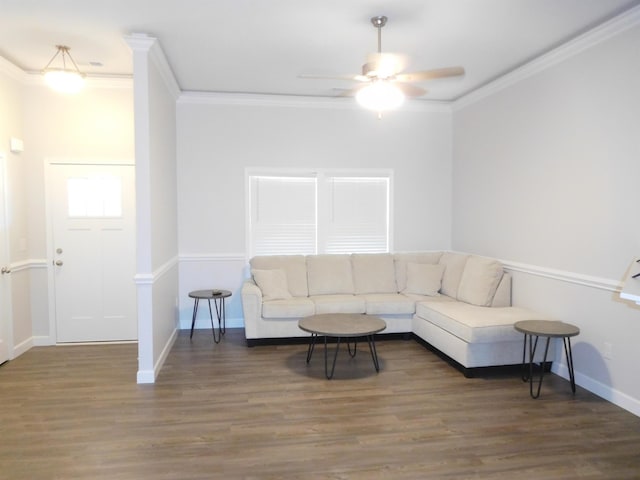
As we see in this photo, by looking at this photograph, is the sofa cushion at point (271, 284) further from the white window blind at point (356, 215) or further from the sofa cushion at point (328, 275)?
the white window blind at point (356, 215)

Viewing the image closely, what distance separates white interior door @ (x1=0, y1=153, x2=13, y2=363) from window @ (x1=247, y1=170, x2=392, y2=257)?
256 centimetres

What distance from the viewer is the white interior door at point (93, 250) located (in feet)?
16.3

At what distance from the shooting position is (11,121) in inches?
179

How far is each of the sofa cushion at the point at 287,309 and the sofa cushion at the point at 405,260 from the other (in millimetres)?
1327

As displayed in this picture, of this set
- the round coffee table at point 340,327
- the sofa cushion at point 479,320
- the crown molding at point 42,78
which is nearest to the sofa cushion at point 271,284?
the round coffee table at point 340,327

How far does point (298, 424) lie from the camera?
313 centimetres

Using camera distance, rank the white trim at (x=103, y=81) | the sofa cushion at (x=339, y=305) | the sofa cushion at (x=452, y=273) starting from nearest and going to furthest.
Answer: the white trim at (x=103, y=81)
the sofa cushion at (x=339, y=305)
the sofa cushion at (x=452, y=273)

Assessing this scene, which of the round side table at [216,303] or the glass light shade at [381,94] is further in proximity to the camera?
the round side table at [216,303]

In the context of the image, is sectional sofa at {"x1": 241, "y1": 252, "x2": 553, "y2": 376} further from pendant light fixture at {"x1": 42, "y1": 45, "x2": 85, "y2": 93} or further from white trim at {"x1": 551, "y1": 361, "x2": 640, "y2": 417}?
pendant light fixture at {"x1": 42, "y1": 45, "x2": 85, "y2": 93}

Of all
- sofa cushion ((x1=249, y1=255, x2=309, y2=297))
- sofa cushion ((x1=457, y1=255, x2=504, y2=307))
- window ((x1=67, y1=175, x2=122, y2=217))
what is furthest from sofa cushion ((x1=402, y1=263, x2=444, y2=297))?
window ((x1=67, y1=175, x2=122, y2=217))

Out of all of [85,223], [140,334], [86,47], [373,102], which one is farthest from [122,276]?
[373,102]

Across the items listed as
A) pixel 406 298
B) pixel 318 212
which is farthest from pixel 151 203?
pixel 406 298

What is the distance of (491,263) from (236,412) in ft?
9.83

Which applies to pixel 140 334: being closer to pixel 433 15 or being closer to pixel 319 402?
pixel 319 402
